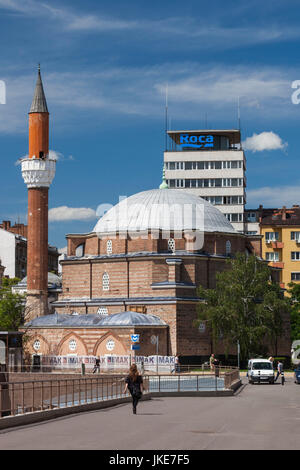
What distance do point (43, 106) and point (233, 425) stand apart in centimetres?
5183

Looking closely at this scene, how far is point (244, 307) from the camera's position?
6025 centimetres

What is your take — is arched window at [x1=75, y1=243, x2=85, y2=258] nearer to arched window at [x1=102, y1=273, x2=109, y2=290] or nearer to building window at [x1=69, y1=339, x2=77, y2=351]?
arched window at [x1=102, y1=273, x2=109, y2=290]

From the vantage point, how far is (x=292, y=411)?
942 inches

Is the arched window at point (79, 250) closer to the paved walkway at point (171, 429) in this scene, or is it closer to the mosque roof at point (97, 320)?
the mosque roof at point (97, 320)

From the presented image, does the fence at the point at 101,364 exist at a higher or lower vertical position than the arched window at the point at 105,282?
lower

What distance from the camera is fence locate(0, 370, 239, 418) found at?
20.9 meters

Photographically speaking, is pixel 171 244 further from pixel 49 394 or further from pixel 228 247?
pixel 49 394

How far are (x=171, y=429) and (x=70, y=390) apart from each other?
733 cm

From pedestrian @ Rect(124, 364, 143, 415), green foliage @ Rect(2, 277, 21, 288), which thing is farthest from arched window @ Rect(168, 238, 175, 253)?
pedestrian @ Rect(124, 364, 143, 415)

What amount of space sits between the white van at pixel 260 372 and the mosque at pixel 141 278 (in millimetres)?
14414

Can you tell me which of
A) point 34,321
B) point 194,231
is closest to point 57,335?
point 34,321

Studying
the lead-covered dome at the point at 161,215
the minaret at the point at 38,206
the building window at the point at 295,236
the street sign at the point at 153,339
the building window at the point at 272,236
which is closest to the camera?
the street sign at the point at 153,339

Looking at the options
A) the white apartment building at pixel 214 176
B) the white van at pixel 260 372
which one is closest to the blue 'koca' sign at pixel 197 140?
the white apartment building at pixel 214 176

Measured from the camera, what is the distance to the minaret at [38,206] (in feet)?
217
